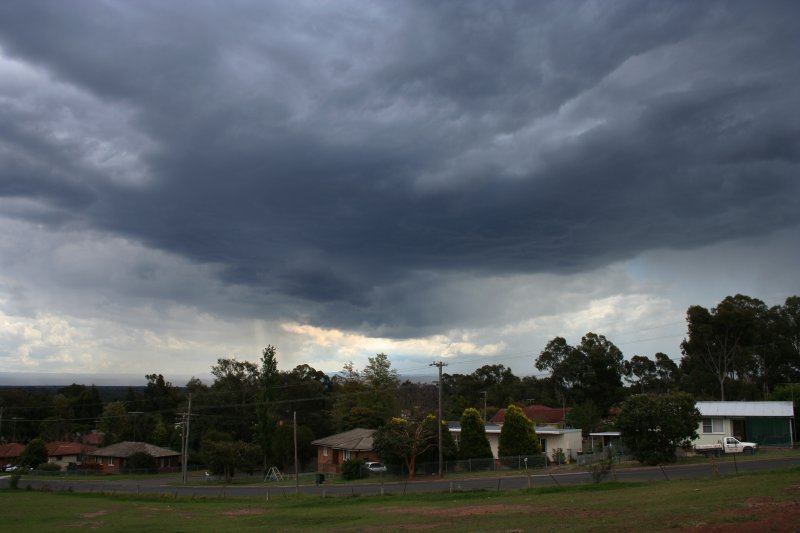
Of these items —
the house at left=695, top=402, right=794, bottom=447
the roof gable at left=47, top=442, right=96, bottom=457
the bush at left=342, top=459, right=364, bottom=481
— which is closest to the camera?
the house at left=695, top=402, right=794, bottom=447

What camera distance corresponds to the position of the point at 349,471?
202 feet

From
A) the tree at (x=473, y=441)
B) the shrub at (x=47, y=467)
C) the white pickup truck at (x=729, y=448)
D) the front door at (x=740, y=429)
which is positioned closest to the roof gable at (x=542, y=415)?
the front door at (x=740, y=429)

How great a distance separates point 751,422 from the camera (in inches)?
2458

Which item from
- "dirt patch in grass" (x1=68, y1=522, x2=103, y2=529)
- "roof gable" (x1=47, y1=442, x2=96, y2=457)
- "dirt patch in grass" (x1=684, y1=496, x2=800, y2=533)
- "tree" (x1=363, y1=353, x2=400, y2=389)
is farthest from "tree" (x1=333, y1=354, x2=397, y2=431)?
"dirt patch in grass" (x1=684, y1=496, x2=800, y2=533)

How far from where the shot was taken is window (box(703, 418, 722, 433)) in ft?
199

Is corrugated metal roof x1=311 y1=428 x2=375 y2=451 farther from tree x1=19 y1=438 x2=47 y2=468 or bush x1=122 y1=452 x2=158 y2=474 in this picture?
tree x1=19 y1=438 x2=47 y2=468

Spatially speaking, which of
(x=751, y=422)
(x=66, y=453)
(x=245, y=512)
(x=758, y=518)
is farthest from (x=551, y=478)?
(x=66, y=453)

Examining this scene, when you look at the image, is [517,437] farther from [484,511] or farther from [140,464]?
[140,464]

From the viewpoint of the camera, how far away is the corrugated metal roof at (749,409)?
2376 inches

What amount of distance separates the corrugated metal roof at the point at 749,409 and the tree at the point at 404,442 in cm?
2570

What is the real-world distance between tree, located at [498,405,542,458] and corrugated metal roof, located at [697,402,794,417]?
16.0m

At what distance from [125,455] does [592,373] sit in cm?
7467

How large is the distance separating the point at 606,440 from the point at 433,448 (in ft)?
108

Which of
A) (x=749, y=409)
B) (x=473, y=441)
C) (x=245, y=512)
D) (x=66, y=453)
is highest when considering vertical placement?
(x=749, y=409)
